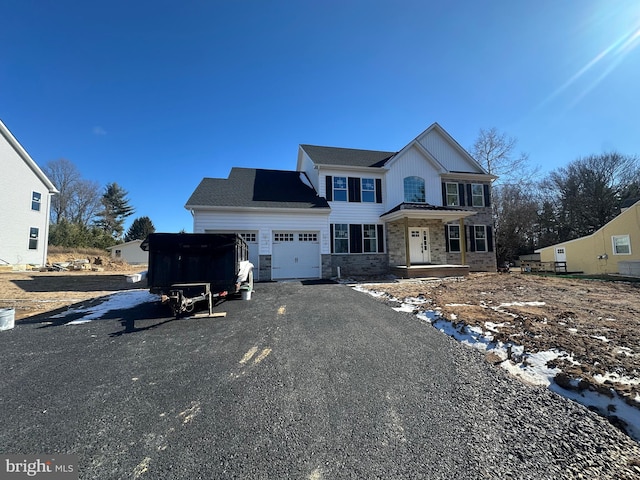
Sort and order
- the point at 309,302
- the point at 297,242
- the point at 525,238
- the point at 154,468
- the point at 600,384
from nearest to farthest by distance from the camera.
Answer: the point at 154,468
the point at 600,384
the point at 309,302
the point at 297,242
the point at 525,238

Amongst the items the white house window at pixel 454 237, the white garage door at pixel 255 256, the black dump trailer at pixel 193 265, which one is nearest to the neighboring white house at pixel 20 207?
the white garage door at pixel 255 256

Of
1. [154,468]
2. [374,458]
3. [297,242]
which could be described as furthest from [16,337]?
[297,242]

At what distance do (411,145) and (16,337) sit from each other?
1782 centimetres

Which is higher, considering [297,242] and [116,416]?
[297,242]

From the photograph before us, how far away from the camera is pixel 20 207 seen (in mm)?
17719

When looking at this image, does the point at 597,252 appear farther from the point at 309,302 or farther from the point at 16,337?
the point at 16,337

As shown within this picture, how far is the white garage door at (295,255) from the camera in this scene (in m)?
14.0

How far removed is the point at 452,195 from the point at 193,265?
16275 millimetres

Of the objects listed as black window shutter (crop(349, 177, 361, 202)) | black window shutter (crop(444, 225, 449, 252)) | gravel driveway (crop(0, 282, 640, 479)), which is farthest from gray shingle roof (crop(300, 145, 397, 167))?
gravel driveway (crop(0, 282, 640, 479))

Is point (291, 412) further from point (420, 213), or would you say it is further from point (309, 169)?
point (309, 169)

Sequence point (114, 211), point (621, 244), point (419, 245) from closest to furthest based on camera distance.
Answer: point (419, 245)
point (621, 244)
point (114, 211)

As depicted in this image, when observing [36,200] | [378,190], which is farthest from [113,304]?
[36,200]

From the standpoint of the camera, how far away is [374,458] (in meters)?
2.11

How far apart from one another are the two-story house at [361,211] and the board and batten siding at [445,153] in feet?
0.22
